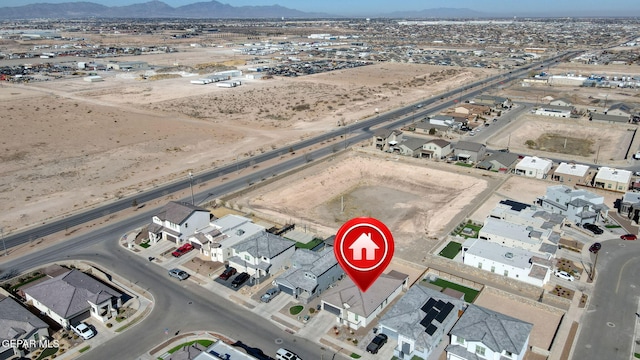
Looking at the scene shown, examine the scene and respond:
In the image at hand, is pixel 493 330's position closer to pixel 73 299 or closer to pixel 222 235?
pixel 222 235

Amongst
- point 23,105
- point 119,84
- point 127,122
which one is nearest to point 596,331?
point 127,122

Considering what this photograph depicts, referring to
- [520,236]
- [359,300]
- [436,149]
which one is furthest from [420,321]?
[436,149]

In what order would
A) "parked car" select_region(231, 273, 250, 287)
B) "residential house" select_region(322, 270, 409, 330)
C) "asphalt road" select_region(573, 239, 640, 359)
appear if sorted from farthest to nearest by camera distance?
"parked car" select_region(231, 273, 250, 287) → "residential house" select_region(322, 270, 409, 330) → "asphalt road" select_region(573, 239, 640, 359)

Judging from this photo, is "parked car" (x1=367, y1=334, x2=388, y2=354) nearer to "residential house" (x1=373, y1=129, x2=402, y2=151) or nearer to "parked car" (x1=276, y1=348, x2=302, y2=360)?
"parked car" (x1=276, y1=348, x2=302, y2=360)

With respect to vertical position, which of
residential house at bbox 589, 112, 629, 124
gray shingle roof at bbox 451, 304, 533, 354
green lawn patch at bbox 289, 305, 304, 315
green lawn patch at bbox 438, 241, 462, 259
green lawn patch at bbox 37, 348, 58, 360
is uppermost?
residential house at bbox 589, 112, 629, 124

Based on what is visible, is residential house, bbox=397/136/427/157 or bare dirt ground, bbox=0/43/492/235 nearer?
Result: bare dirt ground, bbox=0/43/492/235

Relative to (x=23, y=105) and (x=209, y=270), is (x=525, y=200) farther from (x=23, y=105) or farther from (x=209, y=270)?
(x=23, y=105)

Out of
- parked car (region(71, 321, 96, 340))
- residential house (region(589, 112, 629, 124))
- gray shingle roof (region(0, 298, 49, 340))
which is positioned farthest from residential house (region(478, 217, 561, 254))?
residential house (region(589, 112, 629, 124))

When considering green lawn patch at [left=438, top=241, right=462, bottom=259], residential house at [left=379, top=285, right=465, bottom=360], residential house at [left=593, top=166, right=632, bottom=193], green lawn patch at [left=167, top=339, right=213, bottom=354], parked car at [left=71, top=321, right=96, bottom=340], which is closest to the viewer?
residential house at [left=379, top=285, right=465, bottom=360]
